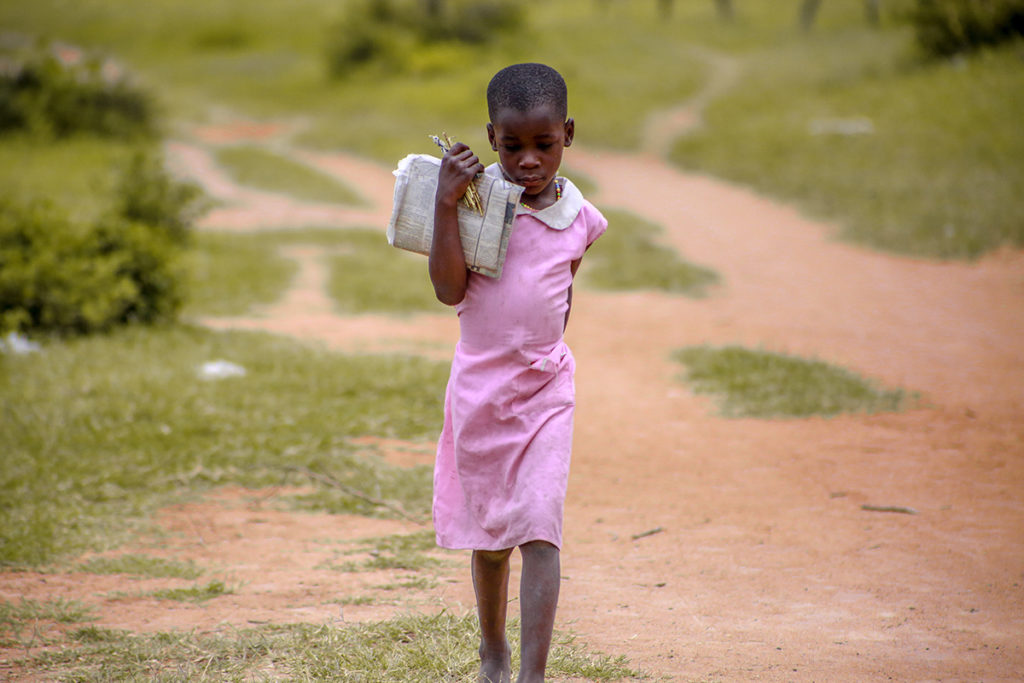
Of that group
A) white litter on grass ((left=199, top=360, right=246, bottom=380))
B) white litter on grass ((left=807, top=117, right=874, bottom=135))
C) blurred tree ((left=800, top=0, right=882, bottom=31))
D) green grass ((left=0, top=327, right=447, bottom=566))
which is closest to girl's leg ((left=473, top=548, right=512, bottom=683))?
green grass ((left=0, top=327, right=447, bottom=566))

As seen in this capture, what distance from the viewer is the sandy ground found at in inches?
120

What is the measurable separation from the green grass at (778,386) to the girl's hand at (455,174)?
3740mm

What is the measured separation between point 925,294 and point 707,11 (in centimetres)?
3226

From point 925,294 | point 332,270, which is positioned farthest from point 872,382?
point 332,270

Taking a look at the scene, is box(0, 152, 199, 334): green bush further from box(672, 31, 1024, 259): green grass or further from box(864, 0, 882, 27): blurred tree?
box(864, 0, 882, 27): blurred tree

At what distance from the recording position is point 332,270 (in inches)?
400

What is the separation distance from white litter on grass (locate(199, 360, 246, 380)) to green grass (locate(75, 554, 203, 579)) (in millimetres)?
2444

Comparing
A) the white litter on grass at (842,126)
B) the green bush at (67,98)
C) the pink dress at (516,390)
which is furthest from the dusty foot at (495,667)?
the green bush at (67,98)

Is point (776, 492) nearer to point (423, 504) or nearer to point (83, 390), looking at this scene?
point (423, 504)

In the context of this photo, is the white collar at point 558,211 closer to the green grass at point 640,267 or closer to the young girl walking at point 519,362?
the young girl walking at point 519,362

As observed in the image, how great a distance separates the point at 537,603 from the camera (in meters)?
2.28

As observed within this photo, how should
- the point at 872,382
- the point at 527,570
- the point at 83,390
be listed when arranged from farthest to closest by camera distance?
the point at 872,382 → the point at 83,390 → the point at 527,570

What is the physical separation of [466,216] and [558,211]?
24 centimetres

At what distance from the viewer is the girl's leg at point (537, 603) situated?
2281 millimetres
